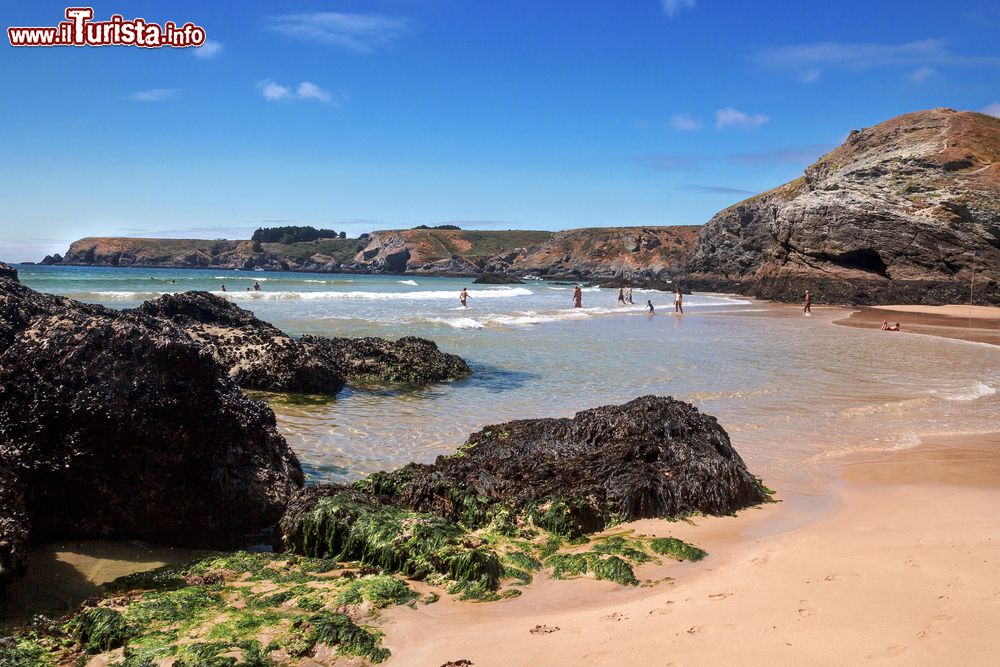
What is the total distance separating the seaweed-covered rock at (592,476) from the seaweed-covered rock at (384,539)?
45 cm

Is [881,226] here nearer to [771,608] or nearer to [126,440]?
[771,608]

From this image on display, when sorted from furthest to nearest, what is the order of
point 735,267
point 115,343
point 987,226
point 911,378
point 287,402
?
point 735,267
point 987,226
point 911,378
point 287,402
point 115,343

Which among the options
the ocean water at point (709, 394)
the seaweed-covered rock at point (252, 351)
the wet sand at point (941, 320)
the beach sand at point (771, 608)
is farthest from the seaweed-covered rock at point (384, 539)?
the wet sand at point (941, 320)

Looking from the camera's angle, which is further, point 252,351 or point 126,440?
point 252,351

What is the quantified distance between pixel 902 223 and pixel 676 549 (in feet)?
150

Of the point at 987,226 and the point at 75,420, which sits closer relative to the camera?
the point at 75,420

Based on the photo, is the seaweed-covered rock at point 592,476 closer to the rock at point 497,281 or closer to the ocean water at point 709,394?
the ocean water at point 709,394

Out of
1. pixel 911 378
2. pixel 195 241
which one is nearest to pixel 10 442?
pixel 911 378

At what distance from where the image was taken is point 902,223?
139ft

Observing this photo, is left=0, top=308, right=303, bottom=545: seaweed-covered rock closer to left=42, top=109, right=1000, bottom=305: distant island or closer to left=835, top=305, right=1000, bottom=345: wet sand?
left=835, top=305, right=1000, bottom=345: wet sand

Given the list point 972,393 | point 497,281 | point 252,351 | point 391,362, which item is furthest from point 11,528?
point 497,281

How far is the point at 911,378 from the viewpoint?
500 inches

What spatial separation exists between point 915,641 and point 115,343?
4.92 m

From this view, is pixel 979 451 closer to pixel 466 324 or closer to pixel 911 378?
pixel 911 378
